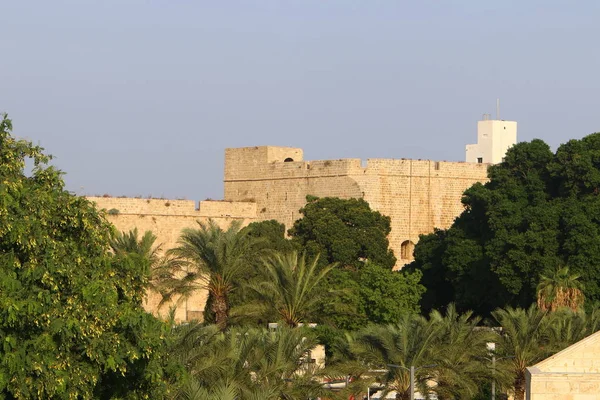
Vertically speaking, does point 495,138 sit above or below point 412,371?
above

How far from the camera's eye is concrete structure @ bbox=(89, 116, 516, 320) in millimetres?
49812

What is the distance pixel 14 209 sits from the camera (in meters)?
20.8

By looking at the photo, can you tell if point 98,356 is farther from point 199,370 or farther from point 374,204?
point 374,204

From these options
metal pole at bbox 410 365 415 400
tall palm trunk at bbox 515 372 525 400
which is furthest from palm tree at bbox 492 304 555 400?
metal pole at bbox 410 365 415 400

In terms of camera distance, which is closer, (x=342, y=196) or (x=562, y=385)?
(x=562, y=385)

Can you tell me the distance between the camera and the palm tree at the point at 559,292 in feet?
124

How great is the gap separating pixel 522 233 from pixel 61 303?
23.0 metres

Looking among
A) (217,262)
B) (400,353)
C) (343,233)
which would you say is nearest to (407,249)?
(343,233)

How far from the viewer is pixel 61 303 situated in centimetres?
2086

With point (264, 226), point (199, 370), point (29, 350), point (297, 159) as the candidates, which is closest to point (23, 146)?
point (29, 350)

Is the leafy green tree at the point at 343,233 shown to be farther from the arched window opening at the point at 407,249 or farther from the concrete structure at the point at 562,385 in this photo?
the concrete structure at the point at 562,385

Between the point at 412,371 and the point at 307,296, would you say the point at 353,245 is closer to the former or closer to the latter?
the point at 307,296

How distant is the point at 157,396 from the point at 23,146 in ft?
12.3

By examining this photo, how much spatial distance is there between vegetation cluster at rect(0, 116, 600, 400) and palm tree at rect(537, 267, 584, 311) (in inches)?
2.0
